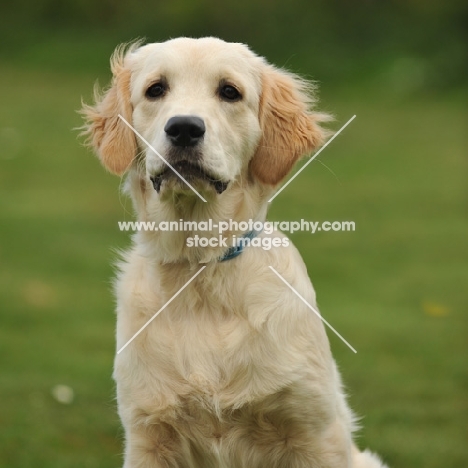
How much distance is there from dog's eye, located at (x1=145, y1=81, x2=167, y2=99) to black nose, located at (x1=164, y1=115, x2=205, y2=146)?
1.08 feet

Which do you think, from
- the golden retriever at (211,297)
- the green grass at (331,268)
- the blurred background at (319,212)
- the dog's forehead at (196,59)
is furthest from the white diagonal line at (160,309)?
the blurred background at (319,212)

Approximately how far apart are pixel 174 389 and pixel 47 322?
5534 mm

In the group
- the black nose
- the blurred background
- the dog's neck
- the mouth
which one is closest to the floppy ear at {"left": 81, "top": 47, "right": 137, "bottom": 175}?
the dog's neck

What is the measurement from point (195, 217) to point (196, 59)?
688 millimetres

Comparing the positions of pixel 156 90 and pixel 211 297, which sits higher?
pixel 156 90

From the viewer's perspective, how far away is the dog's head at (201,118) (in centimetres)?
448

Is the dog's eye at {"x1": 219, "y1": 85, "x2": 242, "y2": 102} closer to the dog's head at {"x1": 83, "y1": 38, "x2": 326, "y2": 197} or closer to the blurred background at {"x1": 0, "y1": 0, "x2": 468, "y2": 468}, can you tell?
the dog's head at {"x1": 83, "y1": 38, "x2": 326, "y2": 197}

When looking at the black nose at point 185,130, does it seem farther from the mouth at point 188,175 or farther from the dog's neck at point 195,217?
the dog's neck at point 195,217

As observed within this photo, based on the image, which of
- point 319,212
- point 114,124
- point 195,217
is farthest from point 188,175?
point 319,212

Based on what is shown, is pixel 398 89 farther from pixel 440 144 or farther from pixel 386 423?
pixel 386 423

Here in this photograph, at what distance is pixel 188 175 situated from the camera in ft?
14.8

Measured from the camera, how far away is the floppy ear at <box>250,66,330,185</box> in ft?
15.8

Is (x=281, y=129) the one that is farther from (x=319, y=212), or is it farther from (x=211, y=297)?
(x=319, y=212)

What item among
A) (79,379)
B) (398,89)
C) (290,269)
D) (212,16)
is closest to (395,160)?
(398,89)
